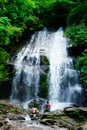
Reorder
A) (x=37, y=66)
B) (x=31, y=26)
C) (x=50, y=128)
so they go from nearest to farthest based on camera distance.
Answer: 1. (x=50, y=128)
2. (x=37, y=66)
3. (x=31, y=26)

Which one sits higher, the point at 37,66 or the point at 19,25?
the point at 19,25

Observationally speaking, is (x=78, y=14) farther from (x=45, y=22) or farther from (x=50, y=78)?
(x=50, y=78)

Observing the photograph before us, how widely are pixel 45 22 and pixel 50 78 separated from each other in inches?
440

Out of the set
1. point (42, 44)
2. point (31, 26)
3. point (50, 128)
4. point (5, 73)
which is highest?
point (31, 26)

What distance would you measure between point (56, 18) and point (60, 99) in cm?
1330

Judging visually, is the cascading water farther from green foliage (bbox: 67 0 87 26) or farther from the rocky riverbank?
the rocky riverbank

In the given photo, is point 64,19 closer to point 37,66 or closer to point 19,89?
point 37,66

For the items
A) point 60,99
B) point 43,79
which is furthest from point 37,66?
point 60,99

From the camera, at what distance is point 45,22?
34688 mm

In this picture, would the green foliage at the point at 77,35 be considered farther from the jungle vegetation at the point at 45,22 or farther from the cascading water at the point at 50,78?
the cascading water at the point at 50,78

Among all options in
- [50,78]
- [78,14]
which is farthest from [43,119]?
[78,14]

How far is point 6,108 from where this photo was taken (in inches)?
796

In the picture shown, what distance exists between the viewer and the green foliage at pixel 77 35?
2516 centimetres

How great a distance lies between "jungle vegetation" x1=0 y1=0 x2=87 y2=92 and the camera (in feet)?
73.2
